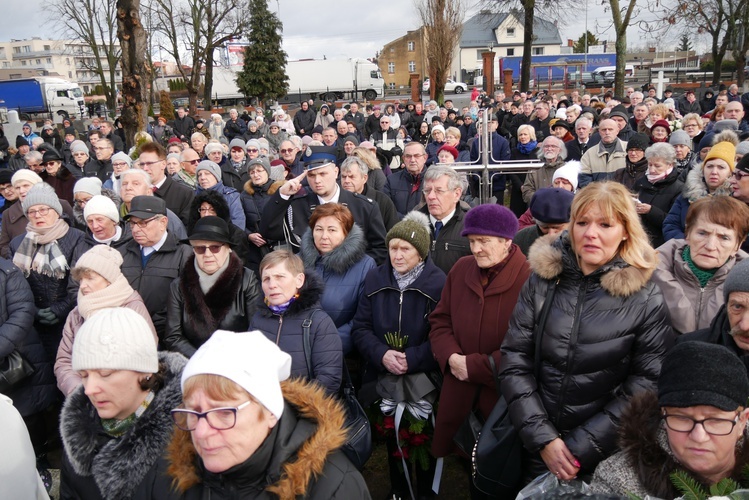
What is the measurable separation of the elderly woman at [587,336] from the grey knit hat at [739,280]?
260 mm

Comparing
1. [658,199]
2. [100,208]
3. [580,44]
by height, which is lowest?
[658,199]

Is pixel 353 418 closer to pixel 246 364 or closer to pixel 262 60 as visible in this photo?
pixel 246 364

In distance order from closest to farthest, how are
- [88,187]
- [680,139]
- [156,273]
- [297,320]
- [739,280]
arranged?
[739,280]
[297,320]
[156,273]
[88,187]
[680,139]

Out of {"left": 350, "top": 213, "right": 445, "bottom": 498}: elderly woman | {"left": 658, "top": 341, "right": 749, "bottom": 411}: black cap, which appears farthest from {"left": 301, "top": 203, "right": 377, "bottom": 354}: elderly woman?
{"left": 658, "top": 341, "right": 749, "bottom": 411}: black cap

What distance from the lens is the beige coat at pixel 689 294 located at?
2795 mm

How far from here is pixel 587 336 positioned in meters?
2.39

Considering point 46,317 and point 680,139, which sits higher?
point 680,139

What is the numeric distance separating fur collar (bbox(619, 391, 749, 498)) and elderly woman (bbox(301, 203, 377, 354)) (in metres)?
2.08

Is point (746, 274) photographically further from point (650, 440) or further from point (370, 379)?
point (370, 379)

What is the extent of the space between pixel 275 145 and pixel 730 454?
11.5 m

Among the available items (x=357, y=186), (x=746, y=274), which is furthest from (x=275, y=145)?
(x=746, y=274)

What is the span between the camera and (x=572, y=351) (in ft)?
7.93

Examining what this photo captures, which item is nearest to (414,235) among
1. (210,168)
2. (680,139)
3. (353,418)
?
(353,418)

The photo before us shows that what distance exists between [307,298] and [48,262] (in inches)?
96.4
